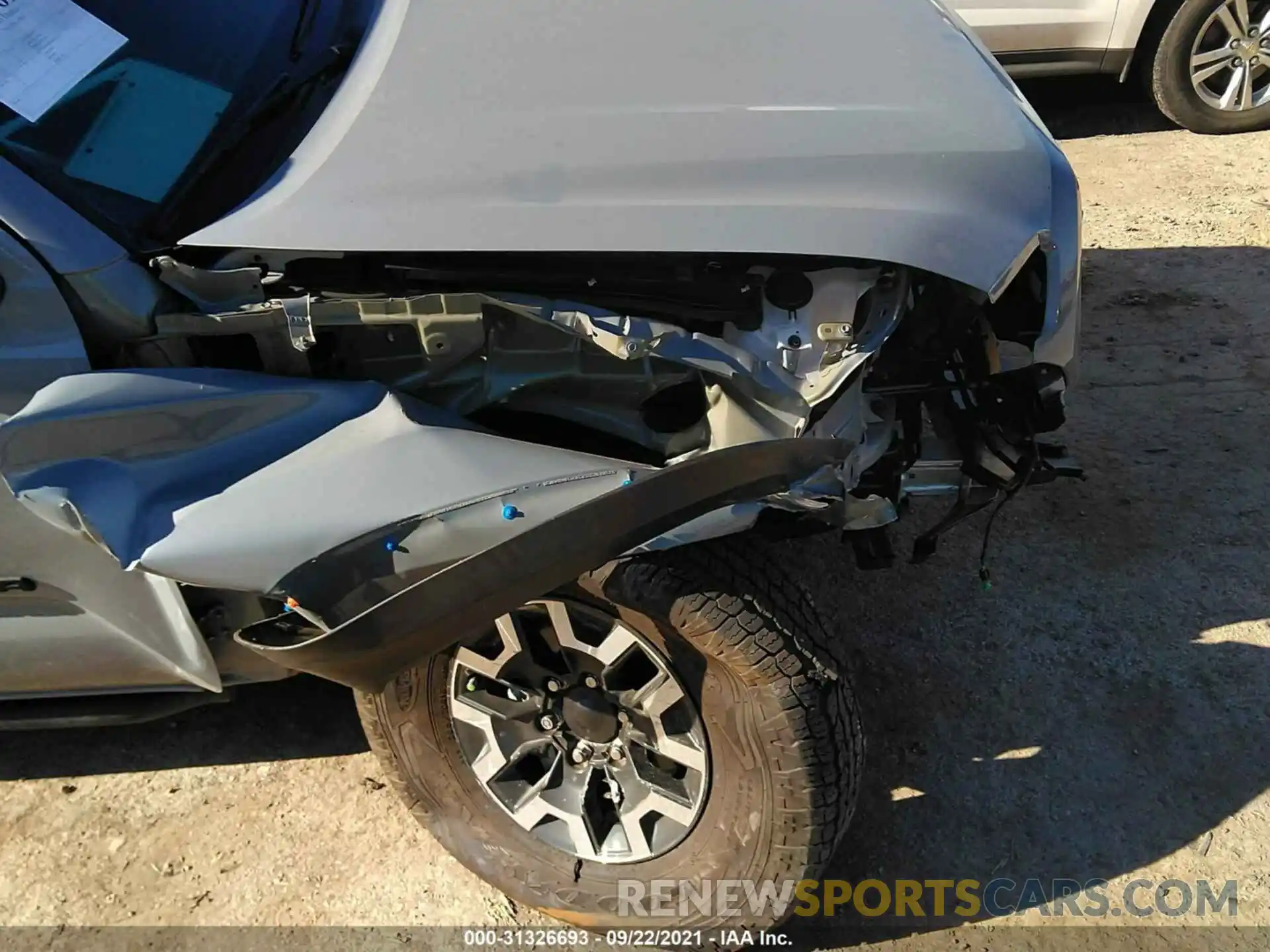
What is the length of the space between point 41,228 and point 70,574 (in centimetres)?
66

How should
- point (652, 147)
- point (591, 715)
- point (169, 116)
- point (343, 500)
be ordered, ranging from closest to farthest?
1. point (343, 500)
2. point (652, 147)
3. point (169, 116)
4. point (591, 715)

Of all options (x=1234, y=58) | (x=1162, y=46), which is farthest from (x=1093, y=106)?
(x=1234, y=58)

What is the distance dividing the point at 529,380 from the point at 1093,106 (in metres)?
5.06

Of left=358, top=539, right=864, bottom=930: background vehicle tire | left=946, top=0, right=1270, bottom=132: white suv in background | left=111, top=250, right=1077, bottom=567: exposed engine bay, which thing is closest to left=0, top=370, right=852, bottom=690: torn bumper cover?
left=111, top=250, right=1077, bottom=567: exposed engine bay

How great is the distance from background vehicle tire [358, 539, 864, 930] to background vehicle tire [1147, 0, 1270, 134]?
452cm

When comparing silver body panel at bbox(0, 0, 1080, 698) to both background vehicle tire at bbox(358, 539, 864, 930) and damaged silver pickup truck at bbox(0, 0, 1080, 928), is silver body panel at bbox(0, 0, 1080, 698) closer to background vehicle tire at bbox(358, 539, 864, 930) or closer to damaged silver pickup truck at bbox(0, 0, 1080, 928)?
damaged silver pickup truck at bbox(0, 0, 1080, 928)

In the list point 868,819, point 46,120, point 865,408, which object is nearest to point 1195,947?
point 868,819

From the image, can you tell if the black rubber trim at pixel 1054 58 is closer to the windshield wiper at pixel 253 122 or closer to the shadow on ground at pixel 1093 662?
the shadow on ground at pixel 1093 662

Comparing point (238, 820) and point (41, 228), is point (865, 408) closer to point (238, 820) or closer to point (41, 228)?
point (41, 228)

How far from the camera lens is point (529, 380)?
185 cm

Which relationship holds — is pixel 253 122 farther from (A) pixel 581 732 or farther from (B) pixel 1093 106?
(B) pixel 1093 106

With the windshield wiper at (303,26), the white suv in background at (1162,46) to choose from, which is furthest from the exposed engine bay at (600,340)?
the white suv in background at (1162,46)

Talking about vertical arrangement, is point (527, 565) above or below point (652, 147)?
below

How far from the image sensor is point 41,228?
1658mm
